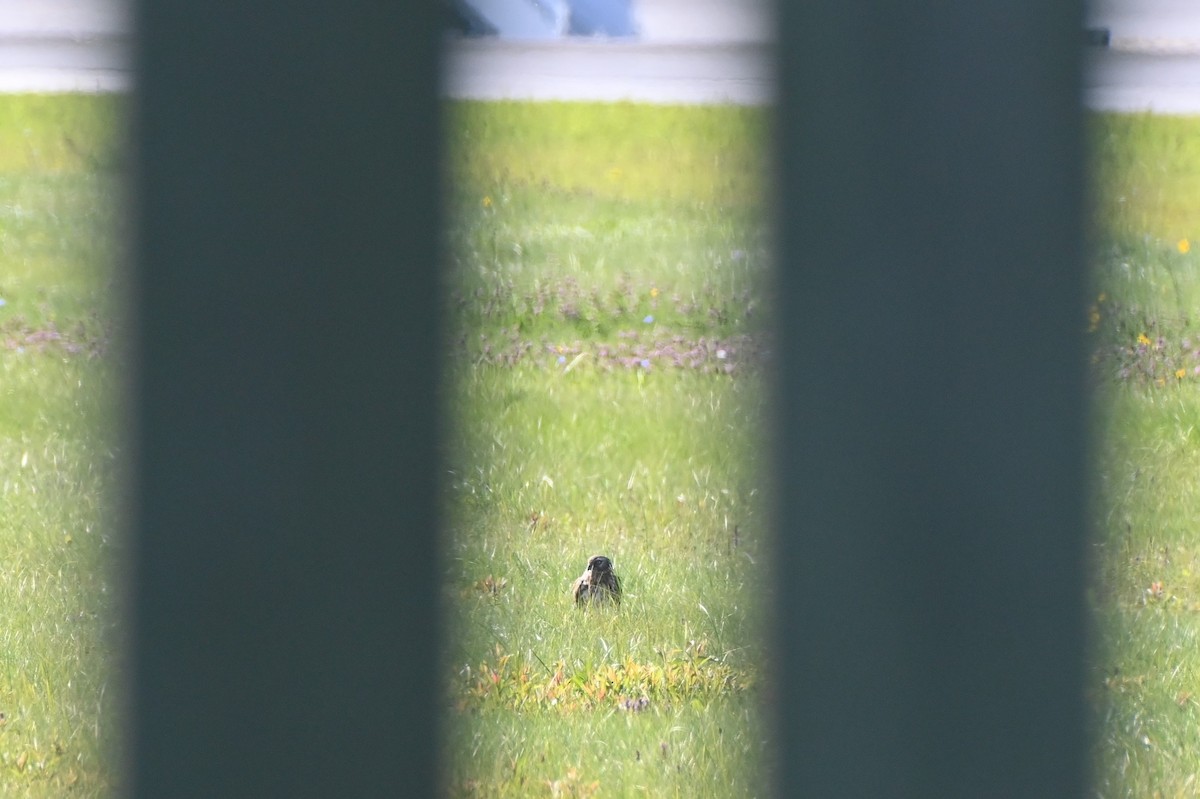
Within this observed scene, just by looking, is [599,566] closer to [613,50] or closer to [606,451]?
[606,451]

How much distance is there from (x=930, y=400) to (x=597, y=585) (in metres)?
1.38

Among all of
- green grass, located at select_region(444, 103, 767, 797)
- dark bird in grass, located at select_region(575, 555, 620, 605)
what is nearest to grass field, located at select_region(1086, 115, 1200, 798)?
green grass, located at select_region(444, 103, 767, 797)

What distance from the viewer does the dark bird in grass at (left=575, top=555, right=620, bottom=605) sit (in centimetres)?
246

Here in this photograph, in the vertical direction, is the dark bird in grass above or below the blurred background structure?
below

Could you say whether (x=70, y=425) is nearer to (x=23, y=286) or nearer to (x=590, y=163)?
(x=23, y=286)

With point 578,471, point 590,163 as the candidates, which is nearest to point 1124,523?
point 578,471

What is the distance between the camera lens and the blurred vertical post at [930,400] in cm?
112

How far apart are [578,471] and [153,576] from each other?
80.2 inches

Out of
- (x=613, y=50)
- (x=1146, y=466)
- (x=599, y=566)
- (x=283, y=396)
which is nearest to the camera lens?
(x=283, y=396)

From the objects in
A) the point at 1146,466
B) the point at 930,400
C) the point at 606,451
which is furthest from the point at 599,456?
the point at 930,400

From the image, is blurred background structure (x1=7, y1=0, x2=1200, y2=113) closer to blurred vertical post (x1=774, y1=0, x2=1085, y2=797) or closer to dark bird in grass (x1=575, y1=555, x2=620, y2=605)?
blurred vertical post (x1=774, y1=0, x2=1085, y2=797)

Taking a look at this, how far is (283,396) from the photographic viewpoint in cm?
112

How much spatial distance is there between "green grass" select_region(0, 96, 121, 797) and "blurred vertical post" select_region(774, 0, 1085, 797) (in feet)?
1.92

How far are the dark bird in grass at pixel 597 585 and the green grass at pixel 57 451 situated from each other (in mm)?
829
